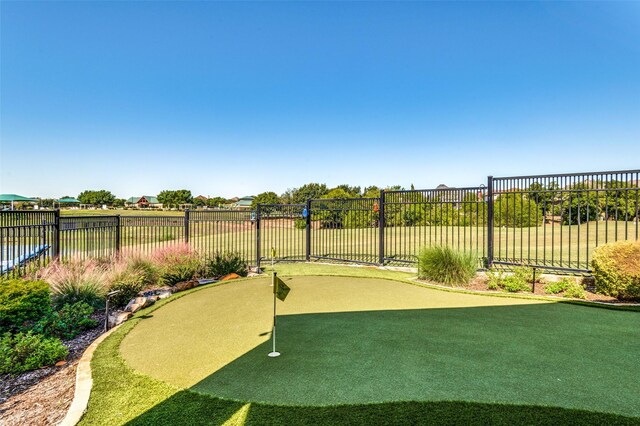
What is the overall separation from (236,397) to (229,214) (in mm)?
8825

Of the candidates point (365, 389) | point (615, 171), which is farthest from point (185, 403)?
point (615, 171)

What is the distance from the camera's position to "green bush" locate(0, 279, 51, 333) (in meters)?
4.24

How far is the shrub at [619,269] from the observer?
219 inches

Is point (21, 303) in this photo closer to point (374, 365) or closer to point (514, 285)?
point (374, 365)

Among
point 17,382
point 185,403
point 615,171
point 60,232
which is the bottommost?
point 17,382

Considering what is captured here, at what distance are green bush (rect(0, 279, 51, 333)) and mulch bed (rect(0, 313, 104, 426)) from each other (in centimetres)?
94

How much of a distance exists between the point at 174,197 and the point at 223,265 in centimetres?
9375

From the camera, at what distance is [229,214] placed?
1106 centimetres

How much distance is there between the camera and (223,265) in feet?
28.3

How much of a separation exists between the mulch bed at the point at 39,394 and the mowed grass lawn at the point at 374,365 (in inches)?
10.6

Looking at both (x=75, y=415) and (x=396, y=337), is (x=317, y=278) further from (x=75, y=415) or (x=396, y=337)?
(x=75, y=415)

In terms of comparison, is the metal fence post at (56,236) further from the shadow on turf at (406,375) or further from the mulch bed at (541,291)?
the mulch bed at (541,291)

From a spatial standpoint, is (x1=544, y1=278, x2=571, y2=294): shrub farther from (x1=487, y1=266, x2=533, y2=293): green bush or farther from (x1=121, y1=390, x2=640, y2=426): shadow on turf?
(x1=121, y1=390, x2=640, y2=426): shadow on turf

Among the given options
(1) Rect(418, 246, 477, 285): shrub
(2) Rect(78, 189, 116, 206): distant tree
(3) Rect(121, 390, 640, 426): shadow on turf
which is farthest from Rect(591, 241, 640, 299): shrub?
(2) Rect(78, 189, 116, 206): distant tree
